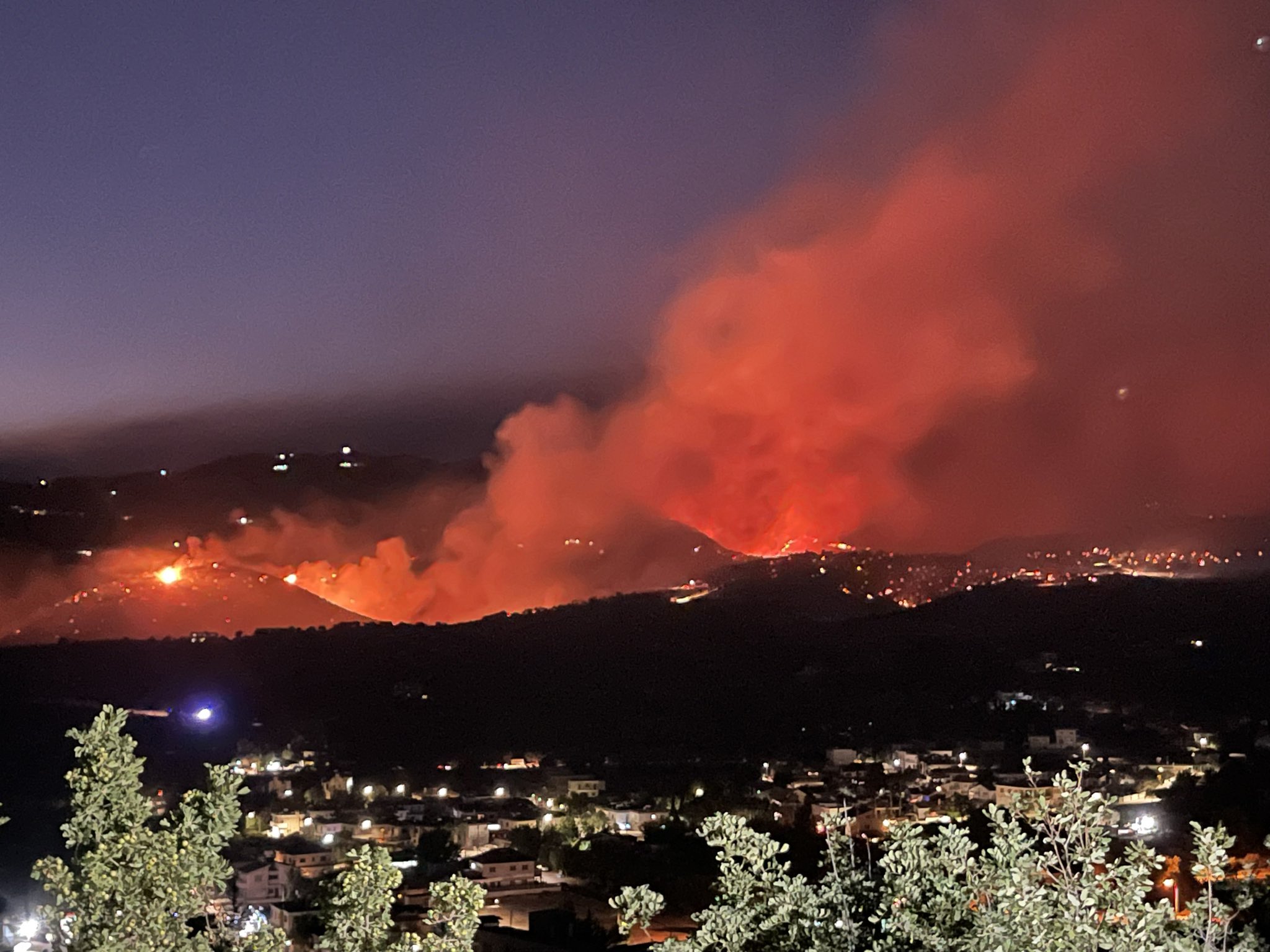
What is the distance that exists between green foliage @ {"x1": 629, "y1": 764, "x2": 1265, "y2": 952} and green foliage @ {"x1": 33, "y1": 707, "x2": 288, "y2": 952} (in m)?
2.03

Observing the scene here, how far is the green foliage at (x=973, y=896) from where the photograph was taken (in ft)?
17.1

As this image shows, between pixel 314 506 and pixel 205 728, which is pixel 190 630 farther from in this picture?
pixel 314 506

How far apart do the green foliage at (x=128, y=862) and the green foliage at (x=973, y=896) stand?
79.8 inches

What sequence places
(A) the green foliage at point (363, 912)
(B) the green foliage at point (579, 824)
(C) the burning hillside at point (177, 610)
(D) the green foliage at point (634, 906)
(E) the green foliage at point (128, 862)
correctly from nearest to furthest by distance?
(E) the green foliage at point (128, 862) < (A) the green foliage at point (363, 912) < (D) the green foliage at point (634, 906) < (B) the green foliage at point (579, 824) < (C) the burning hillside at point (177, 610)

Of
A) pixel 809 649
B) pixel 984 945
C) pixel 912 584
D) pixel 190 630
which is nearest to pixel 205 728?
pixel 190 630

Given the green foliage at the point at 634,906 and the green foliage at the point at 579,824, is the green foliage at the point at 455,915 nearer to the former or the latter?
the green foliage at the point at 634,906

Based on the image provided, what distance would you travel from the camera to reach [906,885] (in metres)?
6.05

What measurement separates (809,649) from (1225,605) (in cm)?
2289

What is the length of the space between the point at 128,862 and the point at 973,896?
12.4 feet

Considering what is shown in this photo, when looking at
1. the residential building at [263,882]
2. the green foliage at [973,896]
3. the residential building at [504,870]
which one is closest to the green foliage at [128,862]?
the green foliage at [973,896]

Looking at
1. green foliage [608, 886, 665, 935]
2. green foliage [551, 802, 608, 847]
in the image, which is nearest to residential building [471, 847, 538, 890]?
green foliage [551, 802, 608, 847]

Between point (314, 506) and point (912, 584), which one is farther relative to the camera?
point (314, 506)

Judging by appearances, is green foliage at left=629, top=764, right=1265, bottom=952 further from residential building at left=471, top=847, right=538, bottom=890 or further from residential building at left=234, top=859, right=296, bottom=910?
residential building at left=234, top=859, right=296, bottom=910

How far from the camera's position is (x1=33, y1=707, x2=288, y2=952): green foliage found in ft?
20.2
